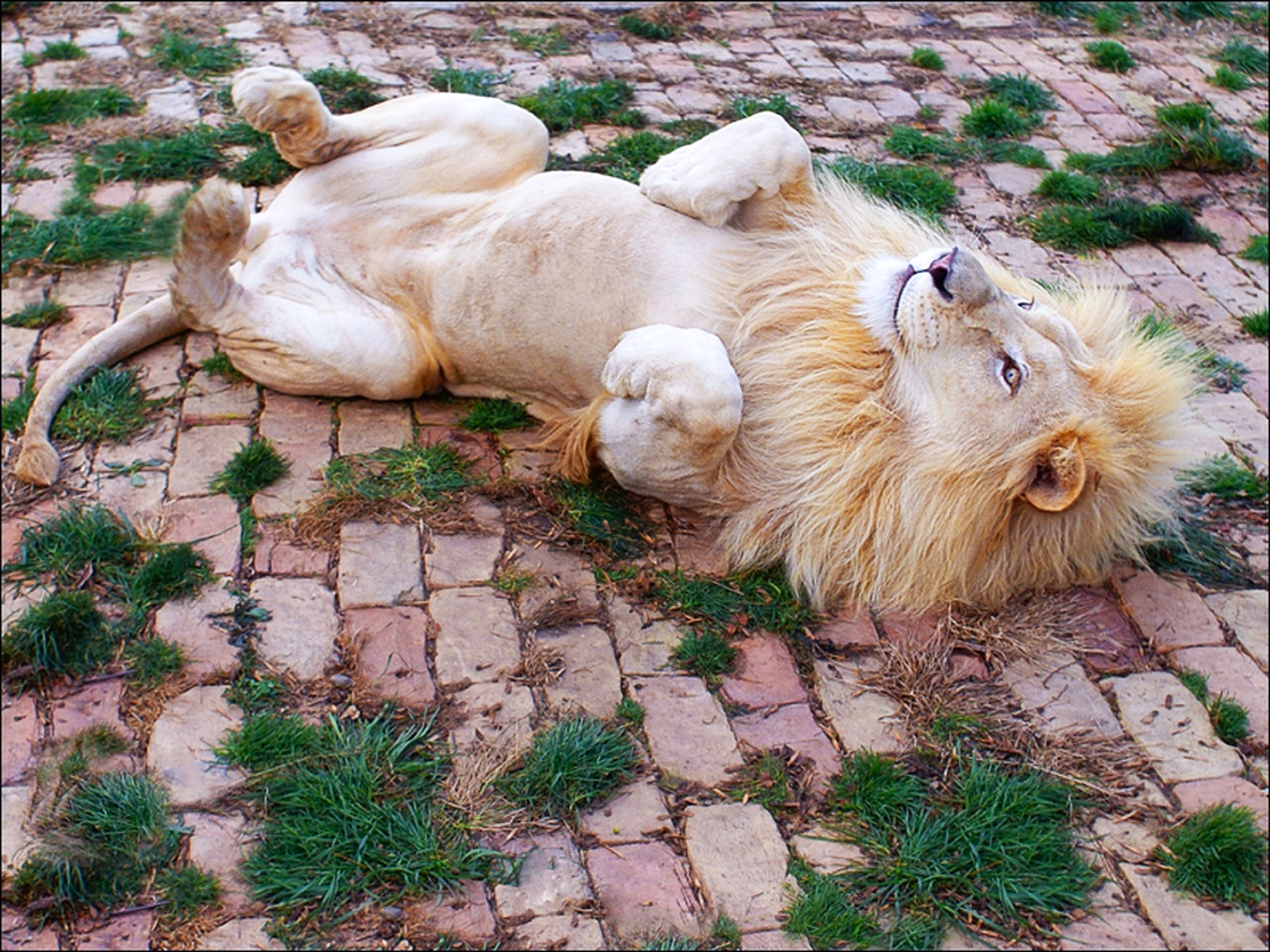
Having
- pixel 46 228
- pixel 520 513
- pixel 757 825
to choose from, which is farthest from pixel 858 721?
pixel 46 228

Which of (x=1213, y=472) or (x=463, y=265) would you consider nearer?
(x=463, y=265)

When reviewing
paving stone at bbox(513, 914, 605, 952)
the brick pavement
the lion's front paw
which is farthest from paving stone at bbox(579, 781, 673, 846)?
the lion's front paw

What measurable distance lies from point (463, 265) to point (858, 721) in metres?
1.89

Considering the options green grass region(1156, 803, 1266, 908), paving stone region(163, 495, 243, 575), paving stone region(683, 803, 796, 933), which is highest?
green grass region(1156, 803, 1266, 908)

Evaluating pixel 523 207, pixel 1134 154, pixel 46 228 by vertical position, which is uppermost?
pixel 523 207

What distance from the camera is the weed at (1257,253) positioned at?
5.50 meters

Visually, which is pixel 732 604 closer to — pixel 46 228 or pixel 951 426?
pixel 951 426

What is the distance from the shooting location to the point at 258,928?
104 inches

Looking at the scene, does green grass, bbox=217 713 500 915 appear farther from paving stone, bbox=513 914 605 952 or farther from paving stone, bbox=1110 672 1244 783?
paving stone, bbox=1110 672 1244 783

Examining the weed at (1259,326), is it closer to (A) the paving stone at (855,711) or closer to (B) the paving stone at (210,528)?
(A) the paving stone at (855,711)

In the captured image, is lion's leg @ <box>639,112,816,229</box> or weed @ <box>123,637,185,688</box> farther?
lion's leg @ <box>639,112,816,229</box>

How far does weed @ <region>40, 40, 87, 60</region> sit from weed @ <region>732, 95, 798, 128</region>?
3.38 meters

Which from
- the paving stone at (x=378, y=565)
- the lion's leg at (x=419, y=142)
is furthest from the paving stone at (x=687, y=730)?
the lion's leg at (x=419, y=142)

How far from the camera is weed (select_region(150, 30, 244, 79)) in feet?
20.7
